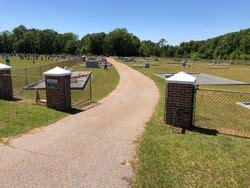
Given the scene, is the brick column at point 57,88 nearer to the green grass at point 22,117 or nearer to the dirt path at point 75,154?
the green grass at point 22,117

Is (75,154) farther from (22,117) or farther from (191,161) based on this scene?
(22,117)

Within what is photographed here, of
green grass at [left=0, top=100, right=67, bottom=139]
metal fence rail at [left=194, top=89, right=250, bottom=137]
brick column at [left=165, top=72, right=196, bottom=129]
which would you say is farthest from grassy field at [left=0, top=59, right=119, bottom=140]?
metal fence rail at [left=194, top=89, right=250, bottom=137]

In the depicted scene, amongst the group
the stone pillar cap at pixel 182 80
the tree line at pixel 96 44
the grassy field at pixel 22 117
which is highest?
the tree line at pixel 96 44

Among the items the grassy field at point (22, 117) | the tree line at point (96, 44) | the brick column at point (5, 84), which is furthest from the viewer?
the tree line at point (96, 44)

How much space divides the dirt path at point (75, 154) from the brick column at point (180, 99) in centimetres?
108

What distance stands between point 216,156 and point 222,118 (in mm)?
5028

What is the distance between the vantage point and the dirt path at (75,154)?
466cm

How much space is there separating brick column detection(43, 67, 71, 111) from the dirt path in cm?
108

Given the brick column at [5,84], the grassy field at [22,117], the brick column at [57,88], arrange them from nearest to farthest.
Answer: the grassy field at [22,117] < the brick column at [57,88] < the brick column at [5,84]

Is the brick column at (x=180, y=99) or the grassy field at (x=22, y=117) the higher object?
the brick column at (x=180, y=99)

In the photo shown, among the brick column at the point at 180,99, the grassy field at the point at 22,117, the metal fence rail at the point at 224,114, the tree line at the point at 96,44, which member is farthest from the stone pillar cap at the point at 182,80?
the tree line at the point at 96,44

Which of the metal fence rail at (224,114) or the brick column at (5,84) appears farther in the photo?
the brick column at (5,84)

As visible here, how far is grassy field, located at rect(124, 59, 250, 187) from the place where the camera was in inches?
184

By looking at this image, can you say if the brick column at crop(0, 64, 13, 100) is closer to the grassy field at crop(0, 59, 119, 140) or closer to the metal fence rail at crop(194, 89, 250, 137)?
the grassy field at crop(0, 59, 119, 140)
